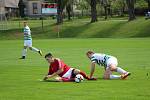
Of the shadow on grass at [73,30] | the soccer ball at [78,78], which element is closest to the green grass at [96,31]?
the shadow on grass at [73,30]

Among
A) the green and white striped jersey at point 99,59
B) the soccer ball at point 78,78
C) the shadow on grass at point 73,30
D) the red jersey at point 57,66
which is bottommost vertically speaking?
the shadow on grass at point 73,30

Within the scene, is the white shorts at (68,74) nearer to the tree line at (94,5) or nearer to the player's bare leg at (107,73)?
the player's bare leg at (107,73)

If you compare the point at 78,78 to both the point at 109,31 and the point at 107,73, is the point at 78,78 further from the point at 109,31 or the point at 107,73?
the point at 109,31

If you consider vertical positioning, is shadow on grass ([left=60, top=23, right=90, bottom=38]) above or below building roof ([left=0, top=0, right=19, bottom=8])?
below

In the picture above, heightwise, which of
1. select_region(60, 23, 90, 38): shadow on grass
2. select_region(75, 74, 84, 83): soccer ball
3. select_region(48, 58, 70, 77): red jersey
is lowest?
select_region(60, 23, 90, 38): shadow on grass

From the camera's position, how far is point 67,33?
63.6 meters

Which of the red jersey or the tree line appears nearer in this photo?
the red jersey

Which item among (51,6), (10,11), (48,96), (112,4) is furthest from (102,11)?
(48,96)

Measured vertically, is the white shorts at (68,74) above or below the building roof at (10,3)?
below

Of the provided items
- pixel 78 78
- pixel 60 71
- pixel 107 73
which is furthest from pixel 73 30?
pixel 78 78

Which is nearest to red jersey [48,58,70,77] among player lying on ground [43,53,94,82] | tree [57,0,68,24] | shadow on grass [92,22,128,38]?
player lying on ground [43,53,94,82]

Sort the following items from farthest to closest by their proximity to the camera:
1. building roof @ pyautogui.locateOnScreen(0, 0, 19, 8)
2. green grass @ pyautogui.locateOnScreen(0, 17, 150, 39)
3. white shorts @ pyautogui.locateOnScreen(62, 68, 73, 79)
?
building roof @ pyautogui.locateOnScreen(0, 0, 19, 8), green grass @ pyautogui.locateOnScreen(0, 17, 150, 39), white shorts @ pyautogui.locateOnScreen(62, 68, 73, 79)

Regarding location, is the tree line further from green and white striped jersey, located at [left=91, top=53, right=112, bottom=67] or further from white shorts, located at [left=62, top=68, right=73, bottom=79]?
white shorts, located at [left=62, top=68, right=73, bottom=79]

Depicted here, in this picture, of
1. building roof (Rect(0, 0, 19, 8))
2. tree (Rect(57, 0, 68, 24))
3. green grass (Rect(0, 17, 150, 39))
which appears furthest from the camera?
building roof (Rect(0, 0, 19, 8))
